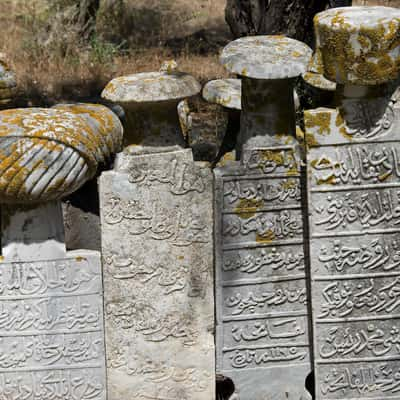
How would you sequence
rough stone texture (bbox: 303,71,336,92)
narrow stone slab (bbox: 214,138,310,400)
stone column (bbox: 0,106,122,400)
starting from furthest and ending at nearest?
rough stone texture (bbox: 303,71,336,92), narrow stone slab (bbox: 214,138,310,400), stone column (bbox: 0,106,122,400)

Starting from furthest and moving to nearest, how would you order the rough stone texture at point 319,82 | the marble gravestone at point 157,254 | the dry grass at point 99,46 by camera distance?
the dry grass at point 99,46
the rough stone texture at point 319,82
the marble gravestone at point 157,254

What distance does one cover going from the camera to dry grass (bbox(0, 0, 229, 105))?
380 inches

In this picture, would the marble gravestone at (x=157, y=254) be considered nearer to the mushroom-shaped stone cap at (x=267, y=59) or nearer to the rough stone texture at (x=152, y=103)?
the rough stone texture at (x=152, y=103)

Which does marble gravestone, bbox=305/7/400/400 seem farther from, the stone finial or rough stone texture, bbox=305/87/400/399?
the stone finial

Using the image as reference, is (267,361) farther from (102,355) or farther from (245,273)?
(102,355)

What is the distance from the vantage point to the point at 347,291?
4.13 m

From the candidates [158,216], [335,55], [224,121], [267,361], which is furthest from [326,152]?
[224,121]

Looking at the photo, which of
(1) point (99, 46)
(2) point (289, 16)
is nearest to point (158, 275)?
(2) point (289, 16)

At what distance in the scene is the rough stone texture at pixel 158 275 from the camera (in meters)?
3.94

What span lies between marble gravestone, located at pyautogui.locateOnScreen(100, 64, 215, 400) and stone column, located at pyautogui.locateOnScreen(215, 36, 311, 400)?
9 cm

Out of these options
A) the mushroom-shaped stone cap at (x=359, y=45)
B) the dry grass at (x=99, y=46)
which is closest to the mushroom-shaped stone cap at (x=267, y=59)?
the mushroom-shaped stone cap at (x=359, y=45)

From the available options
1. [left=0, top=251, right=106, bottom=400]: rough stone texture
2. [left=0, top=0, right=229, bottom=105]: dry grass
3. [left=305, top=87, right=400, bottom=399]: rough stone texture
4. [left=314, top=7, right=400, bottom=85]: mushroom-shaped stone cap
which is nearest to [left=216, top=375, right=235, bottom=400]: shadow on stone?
[left=305, top=87, right=400, bottom=399]: rough stone texture

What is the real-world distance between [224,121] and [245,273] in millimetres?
3982

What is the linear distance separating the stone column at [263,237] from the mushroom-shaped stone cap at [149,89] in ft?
0.69
